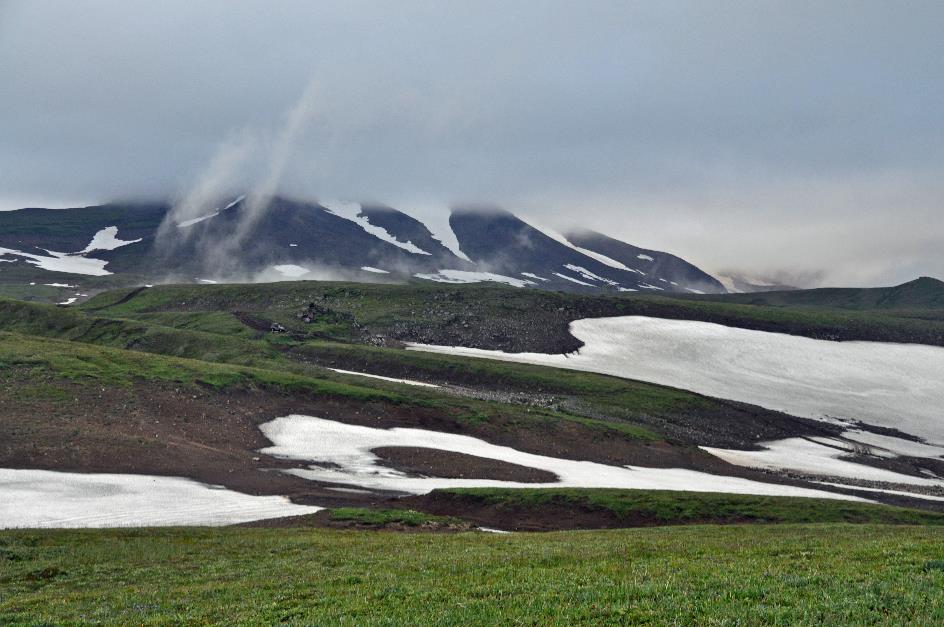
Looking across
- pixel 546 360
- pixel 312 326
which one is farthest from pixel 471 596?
pixel 312 326

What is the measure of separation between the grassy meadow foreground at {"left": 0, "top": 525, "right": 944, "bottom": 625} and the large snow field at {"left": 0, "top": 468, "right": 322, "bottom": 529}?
8542mm

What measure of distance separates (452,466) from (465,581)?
4781 cm

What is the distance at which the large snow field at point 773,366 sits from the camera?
11619cm

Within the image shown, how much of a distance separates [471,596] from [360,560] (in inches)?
368

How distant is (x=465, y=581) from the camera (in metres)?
21.6

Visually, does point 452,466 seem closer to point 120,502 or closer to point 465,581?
point 120,502

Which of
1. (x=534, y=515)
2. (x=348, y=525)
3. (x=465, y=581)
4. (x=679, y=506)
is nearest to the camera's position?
(x=465, y=581)

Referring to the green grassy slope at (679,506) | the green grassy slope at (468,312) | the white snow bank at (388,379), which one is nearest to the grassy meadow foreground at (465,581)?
the green grassy slope at (679,506)

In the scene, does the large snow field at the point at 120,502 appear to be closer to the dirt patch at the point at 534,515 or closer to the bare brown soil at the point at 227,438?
the bare brown soil at the point at 227,438

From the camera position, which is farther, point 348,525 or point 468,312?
point 468,312

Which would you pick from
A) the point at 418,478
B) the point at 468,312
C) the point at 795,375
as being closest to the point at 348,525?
the point at 418,478

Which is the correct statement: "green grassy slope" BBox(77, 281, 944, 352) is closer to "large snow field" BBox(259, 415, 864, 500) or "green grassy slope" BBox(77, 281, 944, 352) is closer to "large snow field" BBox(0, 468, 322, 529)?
"large snow field" BBox(259, 415, 864, 500)

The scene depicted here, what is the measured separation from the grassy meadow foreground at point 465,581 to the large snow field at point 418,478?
27452mm

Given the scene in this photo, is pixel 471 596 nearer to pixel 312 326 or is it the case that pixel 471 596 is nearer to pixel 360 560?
pixel 360 560
